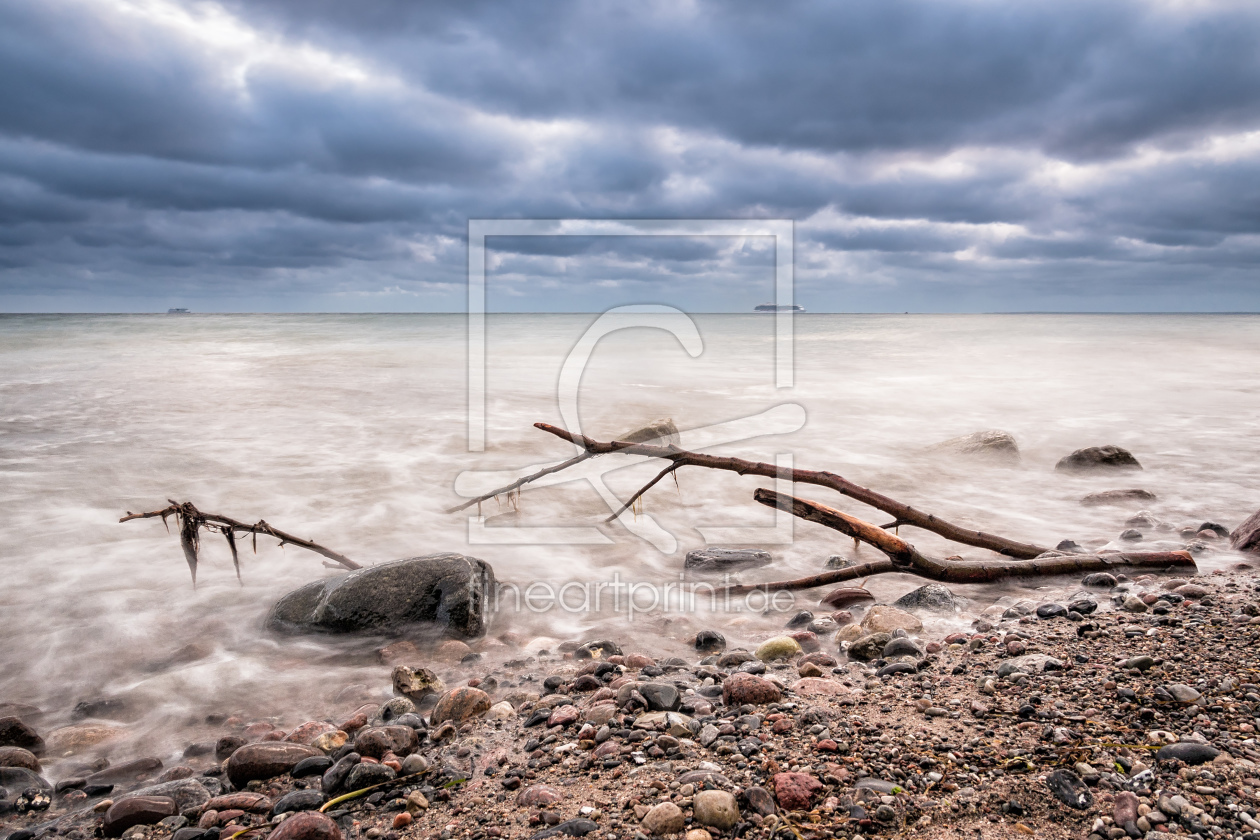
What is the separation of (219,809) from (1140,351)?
120 feet

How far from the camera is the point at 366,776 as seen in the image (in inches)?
84.7

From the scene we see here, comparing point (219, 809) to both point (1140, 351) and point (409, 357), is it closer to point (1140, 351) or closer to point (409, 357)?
point (409, 357)

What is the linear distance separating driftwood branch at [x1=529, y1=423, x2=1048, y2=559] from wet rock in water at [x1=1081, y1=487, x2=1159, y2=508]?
255 centimetres

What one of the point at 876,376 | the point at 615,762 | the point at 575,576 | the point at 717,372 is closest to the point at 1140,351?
the point at 876,376

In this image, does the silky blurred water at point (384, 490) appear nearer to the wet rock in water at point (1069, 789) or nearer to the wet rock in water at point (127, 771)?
the wet rock in water at point (127, 771)

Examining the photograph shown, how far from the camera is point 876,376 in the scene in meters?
20.7

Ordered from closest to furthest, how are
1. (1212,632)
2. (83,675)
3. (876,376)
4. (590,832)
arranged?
(590,832) < (1212,632) < (83,675) < (876,376)

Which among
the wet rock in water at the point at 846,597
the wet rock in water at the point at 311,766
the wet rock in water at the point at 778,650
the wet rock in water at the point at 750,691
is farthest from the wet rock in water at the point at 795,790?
the wet rock in water at the point at 846,597

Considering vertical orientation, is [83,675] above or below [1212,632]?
below

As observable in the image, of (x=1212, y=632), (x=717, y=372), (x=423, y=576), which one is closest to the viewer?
(x=1212, y=632)

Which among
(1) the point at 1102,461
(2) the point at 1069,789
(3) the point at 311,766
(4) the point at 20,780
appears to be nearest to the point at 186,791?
(3) the point at 311,766

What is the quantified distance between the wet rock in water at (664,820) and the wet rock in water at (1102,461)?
304 inches

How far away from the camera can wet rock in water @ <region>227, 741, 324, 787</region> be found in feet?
7.57

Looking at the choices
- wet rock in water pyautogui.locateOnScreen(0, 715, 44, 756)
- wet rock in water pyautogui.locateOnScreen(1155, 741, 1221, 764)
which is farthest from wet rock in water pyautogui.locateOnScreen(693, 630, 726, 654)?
wet rock in water pyautogui.locateOnScreen(0, 715, 44, 756)
